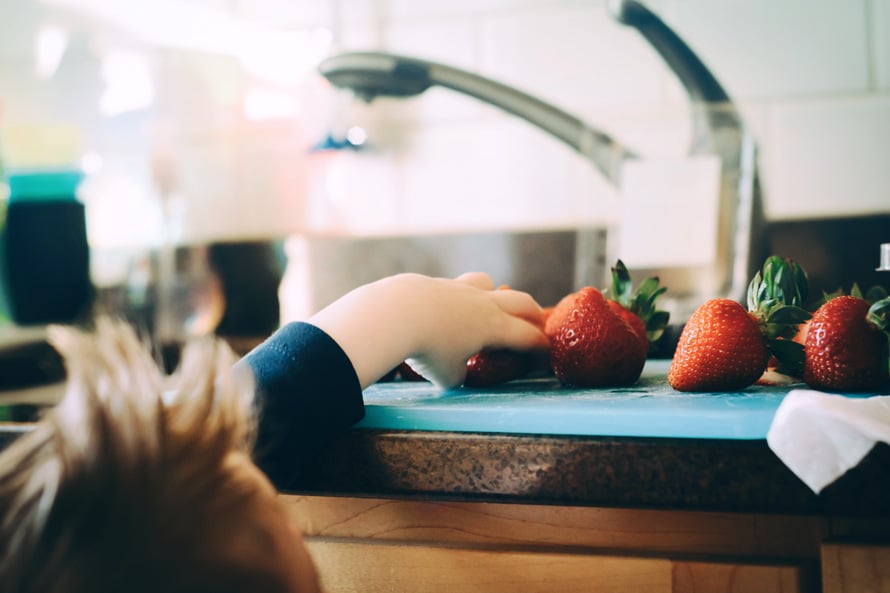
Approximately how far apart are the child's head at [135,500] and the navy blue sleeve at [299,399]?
0.37ft

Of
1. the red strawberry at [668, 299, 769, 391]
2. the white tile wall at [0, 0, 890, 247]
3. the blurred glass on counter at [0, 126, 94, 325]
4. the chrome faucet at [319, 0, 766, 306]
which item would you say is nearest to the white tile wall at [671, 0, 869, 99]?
the white tile wall at [0, 0, 890, 247]

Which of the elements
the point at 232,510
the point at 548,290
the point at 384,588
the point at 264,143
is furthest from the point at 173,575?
the point at 264,143

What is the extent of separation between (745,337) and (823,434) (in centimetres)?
11

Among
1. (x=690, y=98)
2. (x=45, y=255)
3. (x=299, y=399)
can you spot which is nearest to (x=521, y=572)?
(x=299, y=399)

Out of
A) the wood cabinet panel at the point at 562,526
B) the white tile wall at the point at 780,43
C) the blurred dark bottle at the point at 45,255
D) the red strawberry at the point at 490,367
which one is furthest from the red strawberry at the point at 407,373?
the blurred dark bottle at the point at 45,255

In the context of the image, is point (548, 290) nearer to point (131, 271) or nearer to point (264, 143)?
point (264, 143)

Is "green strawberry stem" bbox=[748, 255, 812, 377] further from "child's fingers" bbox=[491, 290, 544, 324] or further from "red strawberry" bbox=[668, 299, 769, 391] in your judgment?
"child's fingers" bbox=[491, 290, 544, 324]

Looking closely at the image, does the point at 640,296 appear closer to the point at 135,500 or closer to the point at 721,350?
the point at 721,350

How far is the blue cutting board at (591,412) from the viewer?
0.42m

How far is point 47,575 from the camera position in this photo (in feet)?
0.88

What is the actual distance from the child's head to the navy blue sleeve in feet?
0.37

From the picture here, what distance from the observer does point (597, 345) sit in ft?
1.79

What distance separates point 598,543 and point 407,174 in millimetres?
881

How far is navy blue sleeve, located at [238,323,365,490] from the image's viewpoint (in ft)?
1.47
